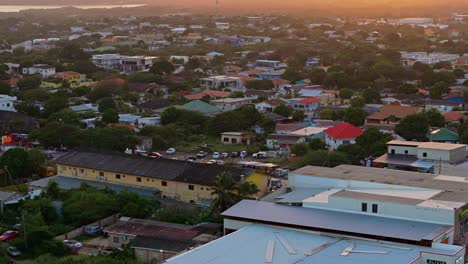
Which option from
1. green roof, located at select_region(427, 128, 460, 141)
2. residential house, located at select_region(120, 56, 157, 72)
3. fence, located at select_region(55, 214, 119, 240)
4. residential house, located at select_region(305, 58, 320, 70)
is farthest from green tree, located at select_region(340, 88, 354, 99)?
fence, located at select_region(55, 214, 119, 240)

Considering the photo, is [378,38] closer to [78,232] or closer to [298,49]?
[298,49]

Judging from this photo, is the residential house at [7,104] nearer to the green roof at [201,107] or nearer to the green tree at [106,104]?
the green tree at [106,104]


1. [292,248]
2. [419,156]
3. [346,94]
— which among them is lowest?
[346,94]

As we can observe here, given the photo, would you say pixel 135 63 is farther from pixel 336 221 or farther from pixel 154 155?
pixel 336 221

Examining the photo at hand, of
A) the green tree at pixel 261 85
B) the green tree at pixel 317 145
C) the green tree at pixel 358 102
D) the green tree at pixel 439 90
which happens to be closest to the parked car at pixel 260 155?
the green tree at pixel 317 145

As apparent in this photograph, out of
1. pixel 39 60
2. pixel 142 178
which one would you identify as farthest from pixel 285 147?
pixel 39 60

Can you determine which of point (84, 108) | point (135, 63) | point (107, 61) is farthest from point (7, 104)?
point (107, 61)

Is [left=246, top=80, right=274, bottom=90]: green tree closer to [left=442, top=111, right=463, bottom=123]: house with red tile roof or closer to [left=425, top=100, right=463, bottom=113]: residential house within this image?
[left=425, top=100, right=463, bottom=113]: residential house
